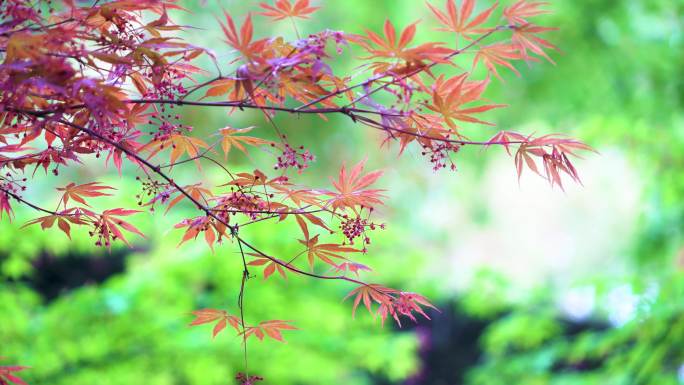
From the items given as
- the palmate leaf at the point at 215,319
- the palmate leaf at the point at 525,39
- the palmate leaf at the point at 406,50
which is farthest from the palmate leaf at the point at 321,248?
the palmate leaf at the point at 525,39

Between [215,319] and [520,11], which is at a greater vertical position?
[520,11]

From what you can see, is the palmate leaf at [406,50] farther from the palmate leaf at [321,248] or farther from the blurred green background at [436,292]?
the blurred green background at [436,292]

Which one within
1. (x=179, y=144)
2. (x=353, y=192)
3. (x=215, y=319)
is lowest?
(x=215, y=319)

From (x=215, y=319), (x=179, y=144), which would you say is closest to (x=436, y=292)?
(x=215, y=319)

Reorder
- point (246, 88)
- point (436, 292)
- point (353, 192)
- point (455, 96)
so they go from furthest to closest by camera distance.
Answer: point (436, 292) → point (353, 192) → point (455, 96) → point (246, 88)

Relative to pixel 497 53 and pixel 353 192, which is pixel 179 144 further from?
pixel 497 53

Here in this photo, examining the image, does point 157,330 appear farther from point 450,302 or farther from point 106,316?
point 450,302

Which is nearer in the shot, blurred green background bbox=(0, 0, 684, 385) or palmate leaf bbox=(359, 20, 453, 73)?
palmate leaf bbox=(359, 20, 453, 73)

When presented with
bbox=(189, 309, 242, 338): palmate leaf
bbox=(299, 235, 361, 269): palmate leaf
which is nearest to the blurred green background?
bbox=(189, 309, 242, 338): palmate leaf

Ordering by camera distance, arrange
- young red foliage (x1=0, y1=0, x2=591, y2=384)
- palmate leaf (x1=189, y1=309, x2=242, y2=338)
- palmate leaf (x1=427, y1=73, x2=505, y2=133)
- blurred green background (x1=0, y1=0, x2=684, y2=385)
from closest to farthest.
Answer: young red foliage (x1=0, y1=0, x2=591, y2=384)
palmate leaf (x1=427, y1=73, x2=505, y2=133)
palmate leaf (x1=189, y1=309, x2=242, y2=338)
blurred green background (x1=0, y1=0, x2=684, y2=385)

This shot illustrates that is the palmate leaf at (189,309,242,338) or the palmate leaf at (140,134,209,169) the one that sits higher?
the palmate leaf at (140,134,209,169)

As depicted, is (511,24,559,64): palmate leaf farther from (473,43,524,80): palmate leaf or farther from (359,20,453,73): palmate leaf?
(359,20,453,73): palmate leaf

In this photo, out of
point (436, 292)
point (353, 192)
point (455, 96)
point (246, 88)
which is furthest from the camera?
point (436, 292)

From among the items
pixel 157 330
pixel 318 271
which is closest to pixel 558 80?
pixel 318 271
